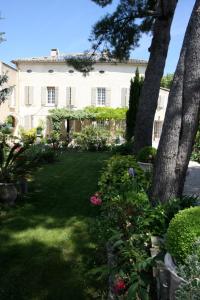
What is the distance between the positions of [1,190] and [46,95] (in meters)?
22.3

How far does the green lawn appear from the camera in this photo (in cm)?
343

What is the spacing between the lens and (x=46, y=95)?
91.6 ft

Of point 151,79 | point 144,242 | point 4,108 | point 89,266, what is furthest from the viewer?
point 4,108

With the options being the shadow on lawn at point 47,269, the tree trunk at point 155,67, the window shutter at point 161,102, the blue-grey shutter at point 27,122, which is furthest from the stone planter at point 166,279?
the window shutter at point 161,102

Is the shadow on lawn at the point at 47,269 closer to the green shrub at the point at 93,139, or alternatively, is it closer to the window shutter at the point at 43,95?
the green shrub at the point at 93,139

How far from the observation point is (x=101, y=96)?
2756 centimetres

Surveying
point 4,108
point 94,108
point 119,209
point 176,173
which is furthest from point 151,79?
point 4,108

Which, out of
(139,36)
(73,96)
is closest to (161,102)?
(73,96)

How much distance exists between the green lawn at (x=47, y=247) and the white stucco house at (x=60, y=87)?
20132 mm

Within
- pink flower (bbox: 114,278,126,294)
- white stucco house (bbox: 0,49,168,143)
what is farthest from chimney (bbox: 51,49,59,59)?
pink flower (bbox: 114,278,126,294)

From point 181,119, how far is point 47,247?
7.72 ft

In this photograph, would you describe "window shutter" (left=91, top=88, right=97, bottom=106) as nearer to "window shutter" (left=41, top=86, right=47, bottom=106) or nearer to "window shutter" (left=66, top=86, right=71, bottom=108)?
"window shutter" (left=66, top=86, right=71, bottom=108)

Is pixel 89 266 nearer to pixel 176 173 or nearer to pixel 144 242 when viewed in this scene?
pixel 144 242

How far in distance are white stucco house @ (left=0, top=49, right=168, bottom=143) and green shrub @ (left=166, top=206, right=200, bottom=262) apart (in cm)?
2477
